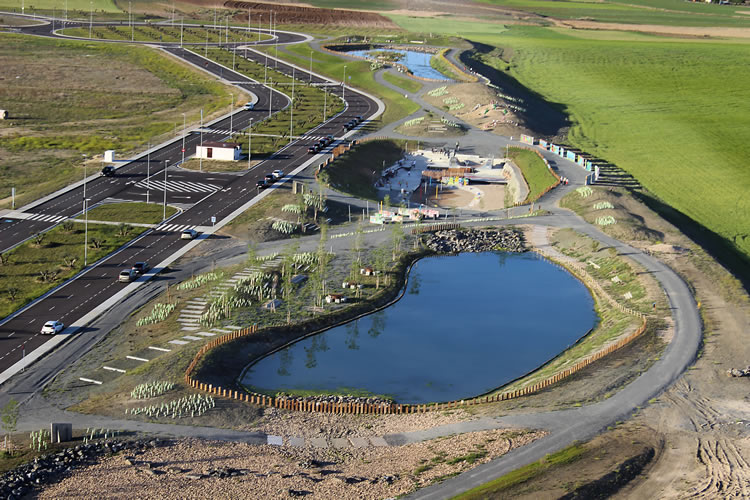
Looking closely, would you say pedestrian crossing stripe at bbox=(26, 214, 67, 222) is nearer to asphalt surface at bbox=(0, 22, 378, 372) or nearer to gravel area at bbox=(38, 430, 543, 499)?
asphalt surface at bbox=(0, 22, 378, 372)

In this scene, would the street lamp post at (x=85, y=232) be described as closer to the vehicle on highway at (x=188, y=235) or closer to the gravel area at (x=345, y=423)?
the vehicle on highway at (x=188, y=235)

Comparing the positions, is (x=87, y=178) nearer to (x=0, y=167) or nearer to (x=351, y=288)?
(x=0, y=167)

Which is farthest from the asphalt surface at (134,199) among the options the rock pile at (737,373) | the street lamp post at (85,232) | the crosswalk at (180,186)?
the rock pile at (737,373)

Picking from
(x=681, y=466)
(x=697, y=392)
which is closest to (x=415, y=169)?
(x=697, y=392)

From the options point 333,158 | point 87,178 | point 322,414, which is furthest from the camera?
point 333,158

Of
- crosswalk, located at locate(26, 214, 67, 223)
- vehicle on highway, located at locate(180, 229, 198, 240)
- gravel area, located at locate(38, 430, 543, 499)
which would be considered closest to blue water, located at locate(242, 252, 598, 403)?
gravel area, located at locate(38, 430, 543, 499)

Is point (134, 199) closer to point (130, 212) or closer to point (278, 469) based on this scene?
point (130, 212)

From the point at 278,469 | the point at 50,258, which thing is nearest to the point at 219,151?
the point at 50,258
